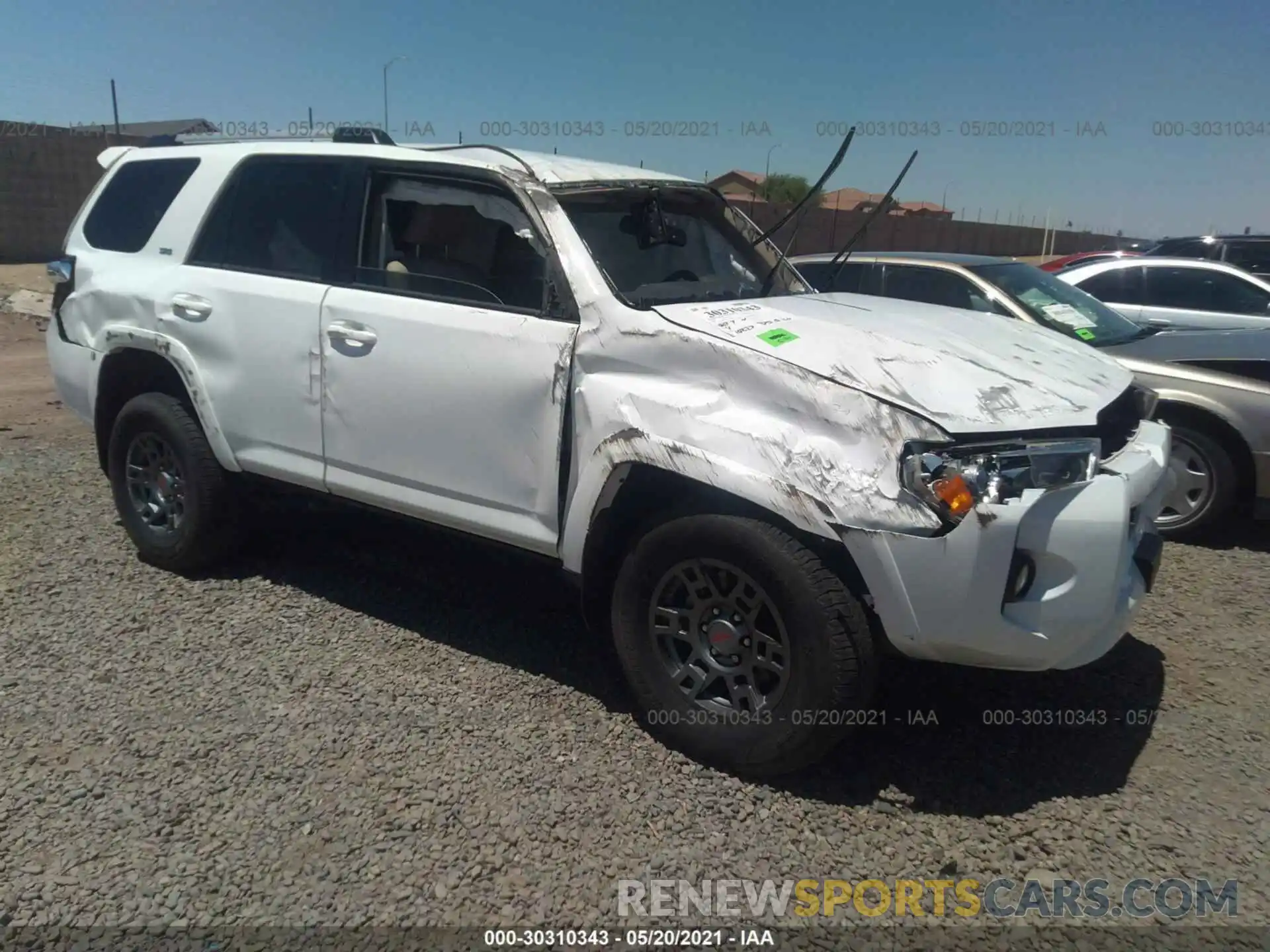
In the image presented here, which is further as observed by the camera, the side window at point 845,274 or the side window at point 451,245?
the side window at point 845,274

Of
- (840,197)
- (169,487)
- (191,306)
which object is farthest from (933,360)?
(840,197)

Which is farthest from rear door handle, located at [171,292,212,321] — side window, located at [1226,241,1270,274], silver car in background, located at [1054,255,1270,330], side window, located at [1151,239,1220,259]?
side window, located at [1226,241,1270,274]

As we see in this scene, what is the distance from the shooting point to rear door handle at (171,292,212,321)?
4.13 metres

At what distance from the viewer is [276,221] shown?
4.09 m

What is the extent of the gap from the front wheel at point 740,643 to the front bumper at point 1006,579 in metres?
0.16

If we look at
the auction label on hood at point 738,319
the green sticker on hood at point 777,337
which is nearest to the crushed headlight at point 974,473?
the green sticker on hood at point 777,337

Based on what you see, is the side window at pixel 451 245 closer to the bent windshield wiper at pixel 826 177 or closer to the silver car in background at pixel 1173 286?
the bent windshield wiper at pixel 826 177

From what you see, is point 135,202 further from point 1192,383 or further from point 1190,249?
point 1190,249

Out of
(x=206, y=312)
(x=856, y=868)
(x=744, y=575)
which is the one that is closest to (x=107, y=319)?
(x=206, y=312)

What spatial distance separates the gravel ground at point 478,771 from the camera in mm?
2590

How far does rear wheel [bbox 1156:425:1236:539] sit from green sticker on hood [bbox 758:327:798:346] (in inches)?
118

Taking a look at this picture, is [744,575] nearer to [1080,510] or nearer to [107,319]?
[1080,510]

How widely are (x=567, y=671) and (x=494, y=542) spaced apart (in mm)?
614

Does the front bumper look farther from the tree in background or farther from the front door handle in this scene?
the tree in background
